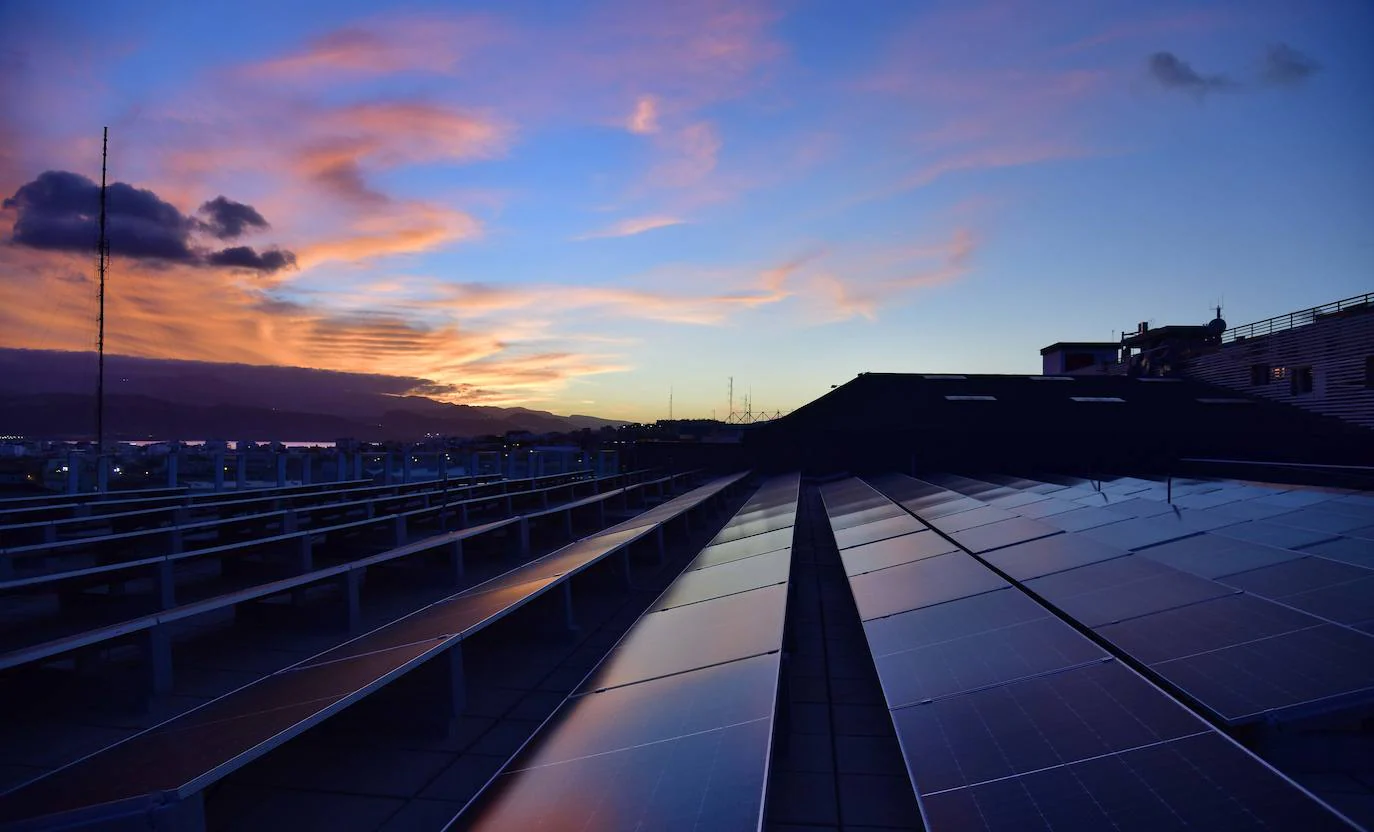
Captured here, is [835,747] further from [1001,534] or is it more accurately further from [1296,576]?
[1001,534]

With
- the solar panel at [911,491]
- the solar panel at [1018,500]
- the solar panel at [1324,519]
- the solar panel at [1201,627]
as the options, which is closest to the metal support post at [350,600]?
the solar panel at [1201,627]

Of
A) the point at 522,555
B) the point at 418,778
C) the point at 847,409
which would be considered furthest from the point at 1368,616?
the point at 847,409

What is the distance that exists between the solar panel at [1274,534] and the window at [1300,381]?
34540 millimetres

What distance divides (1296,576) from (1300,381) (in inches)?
1599

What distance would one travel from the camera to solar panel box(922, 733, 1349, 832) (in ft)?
9.10

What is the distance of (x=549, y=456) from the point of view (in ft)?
128

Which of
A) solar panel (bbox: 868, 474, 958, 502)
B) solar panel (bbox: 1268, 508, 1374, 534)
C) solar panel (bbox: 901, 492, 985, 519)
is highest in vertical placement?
solar panel (bbox: 1268, 508, 1374, 534)

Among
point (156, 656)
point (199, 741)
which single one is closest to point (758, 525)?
point (156, 656)

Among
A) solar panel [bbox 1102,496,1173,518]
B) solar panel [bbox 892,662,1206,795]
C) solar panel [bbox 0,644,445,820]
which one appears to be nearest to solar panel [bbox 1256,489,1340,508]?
solar panel [bbox 1102,496,1173,518]

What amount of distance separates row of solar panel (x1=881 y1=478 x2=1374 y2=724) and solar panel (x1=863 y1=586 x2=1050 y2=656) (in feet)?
1.63

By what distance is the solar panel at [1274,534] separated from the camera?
→ 959cm

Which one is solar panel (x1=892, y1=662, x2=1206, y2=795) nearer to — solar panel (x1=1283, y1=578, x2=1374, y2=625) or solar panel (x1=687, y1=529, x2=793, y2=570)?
solar panel (x1=1283, y1=578, x2=1374, y2=625)

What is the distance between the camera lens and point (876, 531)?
1218 centimetres

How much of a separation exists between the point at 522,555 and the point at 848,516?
7115 millimetres
